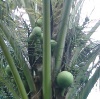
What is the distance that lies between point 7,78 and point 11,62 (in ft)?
1.28

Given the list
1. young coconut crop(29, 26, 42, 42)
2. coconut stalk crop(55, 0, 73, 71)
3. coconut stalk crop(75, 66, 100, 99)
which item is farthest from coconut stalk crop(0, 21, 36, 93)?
coconut stalk crop(75, 66, 100, 99)

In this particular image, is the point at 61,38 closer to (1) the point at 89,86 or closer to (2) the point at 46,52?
(2) the point at 46,52

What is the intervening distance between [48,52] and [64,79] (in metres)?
0.27

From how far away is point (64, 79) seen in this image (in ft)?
7.22

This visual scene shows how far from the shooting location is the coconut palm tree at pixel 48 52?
7.43 feet

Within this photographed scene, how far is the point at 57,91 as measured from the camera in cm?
238

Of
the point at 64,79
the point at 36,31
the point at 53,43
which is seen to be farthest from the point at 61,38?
the point at 64,79

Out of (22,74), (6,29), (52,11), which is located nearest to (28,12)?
(52,11)

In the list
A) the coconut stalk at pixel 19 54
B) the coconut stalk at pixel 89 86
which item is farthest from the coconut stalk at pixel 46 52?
the coconut stalk at pixel 89 86

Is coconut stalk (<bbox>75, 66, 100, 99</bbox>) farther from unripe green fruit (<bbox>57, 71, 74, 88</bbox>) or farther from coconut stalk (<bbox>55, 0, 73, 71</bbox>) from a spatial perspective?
coconut stalk (<bbox>55, 0, 73, 71</bbox>)

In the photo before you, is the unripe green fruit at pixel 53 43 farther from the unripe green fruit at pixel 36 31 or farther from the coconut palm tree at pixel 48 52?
the unripe green fruit at pixel 36 31

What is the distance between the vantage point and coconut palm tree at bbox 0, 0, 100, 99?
226 centimetres

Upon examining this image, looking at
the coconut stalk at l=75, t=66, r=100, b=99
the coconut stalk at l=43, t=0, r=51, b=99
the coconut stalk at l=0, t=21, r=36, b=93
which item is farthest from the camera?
the coconut stalk at l=75, t=66, r=100, b=99

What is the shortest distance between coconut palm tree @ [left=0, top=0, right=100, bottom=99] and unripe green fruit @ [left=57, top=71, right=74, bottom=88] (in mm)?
68
